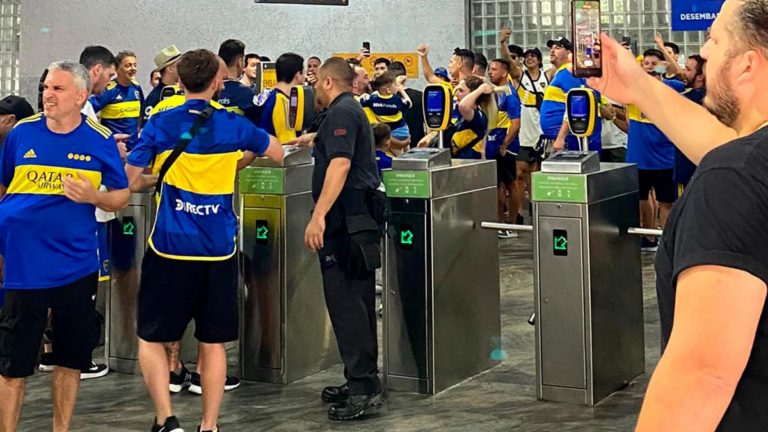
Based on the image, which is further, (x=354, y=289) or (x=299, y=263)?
(x=299, y=263)

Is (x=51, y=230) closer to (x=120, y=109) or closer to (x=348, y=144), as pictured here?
(x=348, y=144)

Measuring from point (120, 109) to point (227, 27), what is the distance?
4.72 metres

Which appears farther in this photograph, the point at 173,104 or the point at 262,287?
the point at 262,287

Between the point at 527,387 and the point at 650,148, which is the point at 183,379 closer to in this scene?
the point at 527,387

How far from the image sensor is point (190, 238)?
4.34m

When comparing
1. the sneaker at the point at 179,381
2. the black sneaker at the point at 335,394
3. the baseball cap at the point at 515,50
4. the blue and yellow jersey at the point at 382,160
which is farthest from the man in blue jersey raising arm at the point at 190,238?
the baseball cap at the point at 515,50

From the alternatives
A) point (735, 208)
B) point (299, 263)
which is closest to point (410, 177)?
point (299, 263)

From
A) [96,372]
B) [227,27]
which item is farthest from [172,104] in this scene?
[227,27]

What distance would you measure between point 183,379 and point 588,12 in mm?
3677

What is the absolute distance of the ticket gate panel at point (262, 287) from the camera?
5473mm

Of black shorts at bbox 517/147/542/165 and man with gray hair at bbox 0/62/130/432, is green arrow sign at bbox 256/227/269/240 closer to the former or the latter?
man with gray hair at bbox 0/62/130/432

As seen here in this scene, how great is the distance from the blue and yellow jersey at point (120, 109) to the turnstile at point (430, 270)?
3022 millimetres

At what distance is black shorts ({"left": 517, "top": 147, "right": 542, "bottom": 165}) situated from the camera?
36.0 ft

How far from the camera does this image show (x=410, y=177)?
516cm
